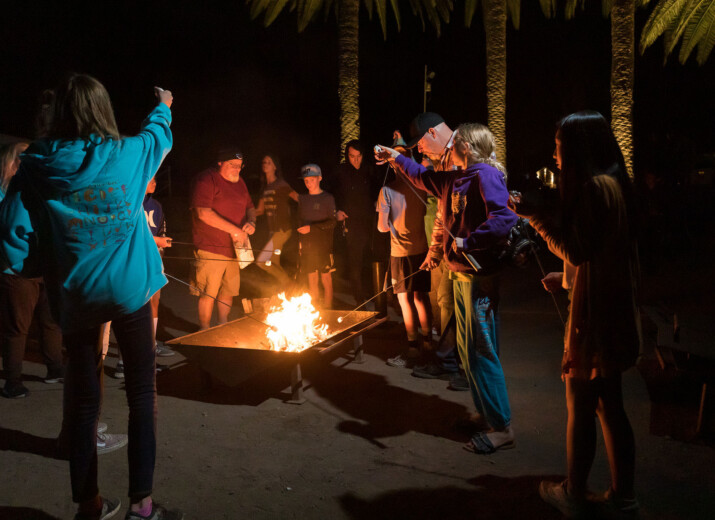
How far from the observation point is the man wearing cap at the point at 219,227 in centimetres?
660

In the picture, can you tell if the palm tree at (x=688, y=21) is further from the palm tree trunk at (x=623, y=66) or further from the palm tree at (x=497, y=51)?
the palm tree at (x=497, y=51)

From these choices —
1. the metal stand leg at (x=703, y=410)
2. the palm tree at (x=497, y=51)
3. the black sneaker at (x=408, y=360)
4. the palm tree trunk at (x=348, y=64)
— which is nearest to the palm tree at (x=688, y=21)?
the palm tree at (x=497, y=51)

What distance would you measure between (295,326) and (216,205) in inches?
66.6

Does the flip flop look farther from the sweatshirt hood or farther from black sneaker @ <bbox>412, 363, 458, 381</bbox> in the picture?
the sweatshirt hood

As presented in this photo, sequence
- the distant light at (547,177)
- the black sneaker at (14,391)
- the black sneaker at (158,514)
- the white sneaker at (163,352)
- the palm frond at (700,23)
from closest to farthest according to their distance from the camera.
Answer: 1. the black sneaker at (158,514)
2. the black sneaker at (14,391)
3. the white sneaker at (163,352)
4. the palm frond at (700,23)
5. the distant light at (547,177)

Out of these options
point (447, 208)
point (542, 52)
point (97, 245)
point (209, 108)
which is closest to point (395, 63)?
point (542, 52)

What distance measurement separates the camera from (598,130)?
3.07m

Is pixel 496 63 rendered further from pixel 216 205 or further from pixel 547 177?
pixel 216 205

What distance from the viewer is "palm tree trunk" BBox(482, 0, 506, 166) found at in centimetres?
1491

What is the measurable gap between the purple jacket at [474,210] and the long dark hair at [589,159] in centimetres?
104

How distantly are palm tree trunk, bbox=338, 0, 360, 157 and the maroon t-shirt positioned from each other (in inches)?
278

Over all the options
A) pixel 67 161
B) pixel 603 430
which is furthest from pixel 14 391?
pixel 603 430

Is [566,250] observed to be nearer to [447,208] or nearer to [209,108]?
[447,208]

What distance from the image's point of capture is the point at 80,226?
295 centimetres
